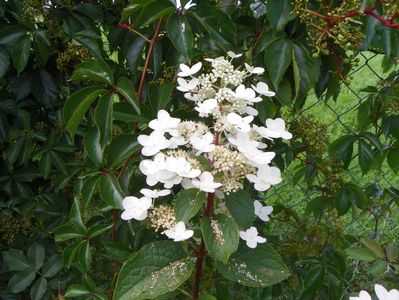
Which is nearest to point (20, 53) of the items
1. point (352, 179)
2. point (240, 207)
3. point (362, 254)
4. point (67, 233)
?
point (67, 233)

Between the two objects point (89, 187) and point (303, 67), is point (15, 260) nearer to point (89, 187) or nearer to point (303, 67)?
point (89, 187)

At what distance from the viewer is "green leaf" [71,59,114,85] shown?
965 mm

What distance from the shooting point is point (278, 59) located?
101cm

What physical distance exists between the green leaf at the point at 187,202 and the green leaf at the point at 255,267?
0.14 metres

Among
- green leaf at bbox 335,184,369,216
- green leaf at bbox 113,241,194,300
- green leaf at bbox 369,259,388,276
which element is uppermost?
green leaf at bbox 113,241,194,300

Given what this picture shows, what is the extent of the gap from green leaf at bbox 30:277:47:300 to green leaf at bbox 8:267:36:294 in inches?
0.7

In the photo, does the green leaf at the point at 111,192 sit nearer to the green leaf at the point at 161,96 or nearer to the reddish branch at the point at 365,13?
the green leaf at the point at 161,96

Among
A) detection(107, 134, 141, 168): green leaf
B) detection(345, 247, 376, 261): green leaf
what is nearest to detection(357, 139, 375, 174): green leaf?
detection(345, 247, 376, 261): green leaf

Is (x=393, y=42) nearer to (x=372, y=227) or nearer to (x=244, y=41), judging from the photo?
(x=244, y=41)

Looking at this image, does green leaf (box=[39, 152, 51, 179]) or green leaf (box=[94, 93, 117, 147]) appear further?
green leaf (box=[39, 152, 51, 179])

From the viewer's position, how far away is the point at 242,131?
0.77 m

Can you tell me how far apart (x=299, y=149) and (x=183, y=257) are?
0.63 metres

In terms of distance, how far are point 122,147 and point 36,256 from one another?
563 mm

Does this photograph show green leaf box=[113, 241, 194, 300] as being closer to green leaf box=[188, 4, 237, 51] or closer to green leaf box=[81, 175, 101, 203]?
green leaf box=[81, 175, 101, 203]
